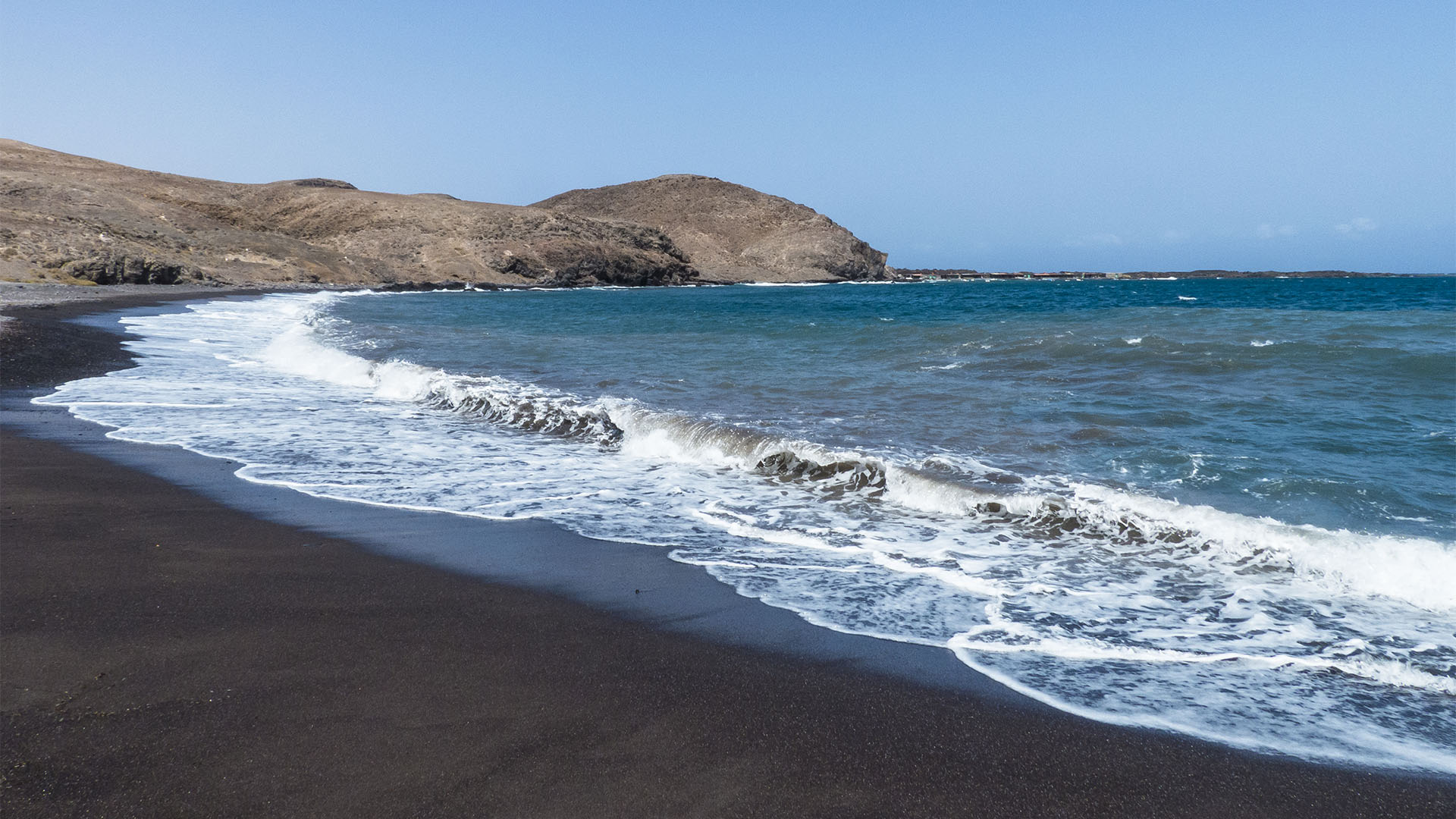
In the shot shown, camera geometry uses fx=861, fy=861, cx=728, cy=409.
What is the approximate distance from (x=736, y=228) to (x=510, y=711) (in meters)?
120

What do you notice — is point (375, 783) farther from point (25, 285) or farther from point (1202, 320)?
point (25, 285)

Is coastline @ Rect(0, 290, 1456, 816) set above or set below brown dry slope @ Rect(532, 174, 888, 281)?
below

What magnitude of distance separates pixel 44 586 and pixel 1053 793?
13.6 feet

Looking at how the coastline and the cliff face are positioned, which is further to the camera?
the cliff face

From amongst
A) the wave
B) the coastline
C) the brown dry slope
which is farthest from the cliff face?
the coastline

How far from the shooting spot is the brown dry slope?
110188 mm

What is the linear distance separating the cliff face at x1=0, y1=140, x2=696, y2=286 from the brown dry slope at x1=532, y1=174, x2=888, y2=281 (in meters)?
12.9

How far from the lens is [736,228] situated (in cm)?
12025

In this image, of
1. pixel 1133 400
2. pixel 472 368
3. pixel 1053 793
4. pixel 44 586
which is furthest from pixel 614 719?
pixel 472 368

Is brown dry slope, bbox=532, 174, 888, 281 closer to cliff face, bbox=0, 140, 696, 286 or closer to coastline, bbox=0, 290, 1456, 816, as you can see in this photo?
cliff face, bbox=0, 140, 696, 286

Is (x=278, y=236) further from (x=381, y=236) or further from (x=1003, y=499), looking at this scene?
(x=1003, y=499)

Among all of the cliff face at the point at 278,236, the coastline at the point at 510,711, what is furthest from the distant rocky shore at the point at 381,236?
the coastline at the point at 510,711

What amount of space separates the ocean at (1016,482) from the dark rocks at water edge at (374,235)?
3393 cm

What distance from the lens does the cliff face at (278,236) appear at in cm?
Answer: 4169
